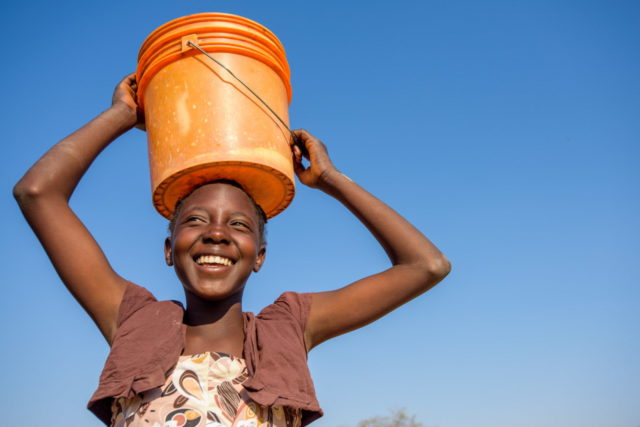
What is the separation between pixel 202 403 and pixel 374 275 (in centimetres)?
86

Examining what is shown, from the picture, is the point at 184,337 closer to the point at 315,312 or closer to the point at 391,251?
the point at 315,312

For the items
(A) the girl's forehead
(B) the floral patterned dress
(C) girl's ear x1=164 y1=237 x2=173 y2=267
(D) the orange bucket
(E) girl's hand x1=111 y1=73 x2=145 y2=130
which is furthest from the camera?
(E) girl's hand x1=111 y1=73 x2=145 y2=130

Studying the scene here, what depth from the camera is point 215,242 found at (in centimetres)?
221

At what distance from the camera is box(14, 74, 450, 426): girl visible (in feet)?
6.47

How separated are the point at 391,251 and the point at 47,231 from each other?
134 centimetres

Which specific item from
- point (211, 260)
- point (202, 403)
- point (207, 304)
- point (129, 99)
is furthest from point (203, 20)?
point (202, 403)

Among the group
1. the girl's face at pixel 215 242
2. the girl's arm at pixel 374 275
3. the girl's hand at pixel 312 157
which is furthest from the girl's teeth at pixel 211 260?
the girl's hand at pixel 312 157

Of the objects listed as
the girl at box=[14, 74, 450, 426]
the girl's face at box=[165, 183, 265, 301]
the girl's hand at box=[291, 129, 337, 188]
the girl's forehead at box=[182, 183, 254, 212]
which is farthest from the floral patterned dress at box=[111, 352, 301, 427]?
the girl's hand at box=[291, 129, 337, 188]

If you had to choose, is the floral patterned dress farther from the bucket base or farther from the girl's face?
the bucket base

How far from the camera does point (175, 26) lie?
2.29 meters

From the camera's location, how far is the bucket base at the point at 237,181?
7.13ft

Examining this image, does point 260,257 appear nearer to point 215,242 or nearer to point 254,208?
point 254,208

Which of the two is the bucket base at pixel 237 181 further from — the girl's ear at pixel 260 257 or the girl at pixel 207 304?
the girl's ear at pixel 260 257

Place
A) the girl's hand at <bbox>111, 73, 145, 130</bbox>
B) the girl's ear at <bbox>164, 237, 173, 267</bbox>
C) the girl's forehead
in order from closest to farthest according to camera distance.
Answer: the girl's forehead → the girl's ear at <bbox>164, 237, 173, 267</bbox> → the girl's hand at <bbox>111, 73, 145, 130</bbox>
